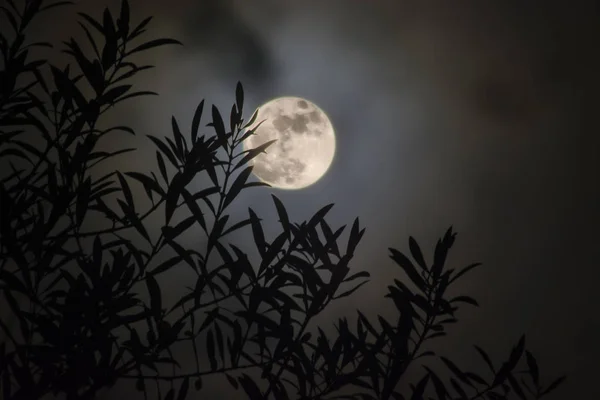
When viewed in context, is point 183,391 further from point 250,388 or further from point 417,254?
point 417,254

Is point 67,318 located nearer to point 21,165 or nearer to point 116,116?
point 21,165

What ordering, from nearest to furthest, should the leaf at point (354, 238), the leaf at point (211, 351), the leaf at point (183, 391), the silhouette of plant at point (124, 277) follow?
1. the silhouette of plant at point (124, 277)
2. the leaf at point (183, 391)
3. the leaf at point (211, 351)
4. the leaf at point (354, 238)

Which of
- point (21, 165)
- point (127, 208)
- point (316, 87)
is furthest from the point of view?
point (316, 87)

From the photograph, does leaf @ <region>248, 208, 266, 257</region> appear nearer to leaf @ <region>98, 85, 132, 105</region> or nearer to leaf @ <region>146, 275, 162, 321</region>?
leaf @ <region>146, 275, 162, 321</region>

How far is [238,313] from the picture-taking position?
1.34 meters

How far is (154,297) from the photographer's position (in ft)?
4.28

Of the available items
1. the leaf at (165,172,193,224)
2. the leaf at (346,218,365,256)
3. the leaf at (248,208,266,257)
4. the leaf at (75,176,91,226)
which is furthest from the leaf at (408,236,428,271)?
the leaf at (75,176,91,226)

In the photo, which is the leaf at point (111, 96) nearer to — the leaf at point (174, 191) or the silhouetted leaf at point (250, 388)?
the leaf at point (174, 191)

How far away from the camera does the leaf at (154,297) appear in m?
1.28

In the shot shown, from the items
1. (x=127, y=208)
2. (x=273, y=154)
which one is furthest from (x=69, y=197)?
(x=273, y=154)

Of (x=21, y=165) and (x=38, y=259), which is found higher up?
(x=21, y=165)

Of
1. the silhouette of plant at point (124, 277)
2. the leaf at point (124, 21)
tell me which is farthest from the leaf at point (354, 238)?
the leaf at point (124, 21)

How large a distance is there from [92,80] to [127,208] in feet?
1.21

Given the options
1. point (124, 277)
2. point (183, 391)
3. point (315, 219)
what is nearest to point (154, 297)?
point (124, 277)
